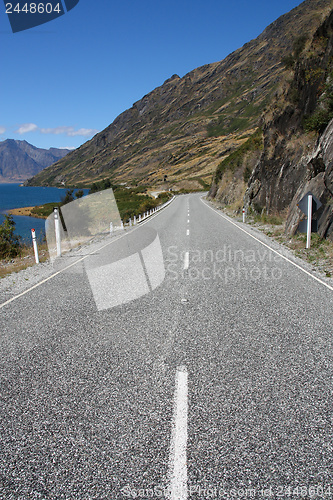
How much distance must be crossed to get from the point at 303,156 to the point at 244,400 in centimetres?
1768

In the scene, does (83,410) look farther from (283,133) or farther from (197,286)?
(283,133)

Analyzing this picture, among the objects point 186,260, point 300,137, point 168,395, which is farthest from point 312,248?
point 300,137

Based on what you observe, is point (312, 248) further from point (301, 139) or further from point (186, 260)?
point (301, 139)

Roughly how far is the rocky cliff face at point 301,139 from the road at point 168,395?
8.85 metres

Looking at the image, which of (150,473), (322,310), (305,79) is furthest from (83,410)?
(305,79)

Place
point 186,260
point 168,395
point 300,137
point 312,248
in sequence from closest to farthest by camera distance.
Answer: point 168,395
point 186,260
point 312,248
point 300,137

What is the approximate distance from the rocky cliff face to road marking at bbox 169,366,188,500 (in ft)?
36.1

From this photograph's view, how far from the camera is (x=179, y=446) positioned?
8.84 feet

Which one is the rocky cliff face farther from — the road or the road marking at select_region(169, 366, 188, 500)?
the road marking at select_region(169, 366, 188, 500)

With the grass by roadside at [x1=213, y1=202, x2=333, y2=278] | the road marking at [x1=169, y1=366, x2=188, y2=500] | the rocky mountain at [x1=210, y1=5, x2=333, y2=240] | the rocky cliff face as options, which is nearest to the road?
the road marking at [x1=169, y1=366, x2=188, y2=500]

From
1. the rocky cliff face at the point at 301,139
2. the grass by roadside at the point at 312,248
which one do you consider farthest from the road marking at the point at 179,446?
the rocky cliff face at the point at 301,139

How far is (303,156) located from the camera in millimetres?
18266

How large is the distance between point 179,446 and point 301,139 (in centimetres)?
2044

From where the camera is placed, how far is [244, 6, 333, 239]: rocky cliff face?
1420 cm
